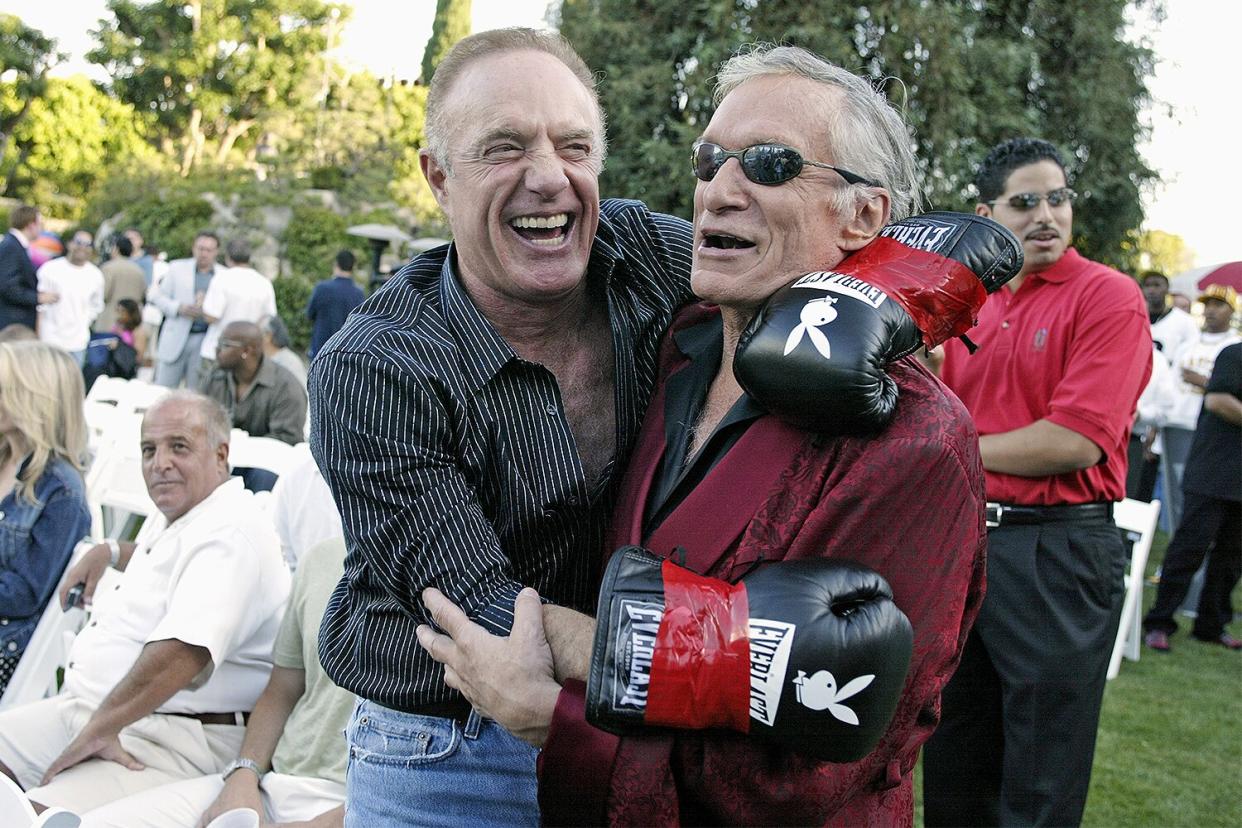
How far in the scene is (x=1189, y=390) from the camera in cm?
926

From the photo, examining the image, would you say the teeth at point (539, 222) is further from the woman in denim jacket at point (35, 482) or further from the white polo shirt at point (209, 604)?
the woman in denim jacket at point (35, 482)

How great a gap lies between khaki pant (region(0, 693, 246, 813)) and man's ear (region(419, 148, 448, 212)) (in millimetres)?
2251

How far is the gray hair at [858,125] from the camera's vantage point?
196 centimetres

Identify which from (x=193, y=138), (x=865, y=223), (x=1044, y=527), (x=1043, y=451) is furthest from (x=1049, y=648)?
(x=193, y=138)

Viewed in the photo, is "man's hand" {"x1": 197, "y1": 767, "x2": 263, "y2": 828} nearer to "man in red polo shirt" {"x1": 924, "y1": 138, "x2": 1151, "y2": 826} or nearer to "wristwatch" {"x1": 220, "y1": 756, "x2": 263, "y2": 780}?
"wristwatch" {"x1": 220, "y1": 756, "x2": 263, "y2": 780}

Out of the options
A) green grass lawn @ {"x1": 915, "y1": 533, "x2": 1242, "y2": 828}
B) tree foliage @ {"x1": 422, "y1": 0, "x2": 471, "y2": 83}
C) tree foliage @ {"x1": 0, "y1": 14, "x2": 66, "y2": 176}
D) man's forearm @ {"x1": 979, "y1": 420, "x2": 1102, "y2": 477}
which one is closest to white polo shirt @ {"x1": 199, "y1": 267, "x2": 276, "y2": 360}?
green grass lawn @ {"x1": 915, "y1": 533, "x2": 1242, "y2": 828}

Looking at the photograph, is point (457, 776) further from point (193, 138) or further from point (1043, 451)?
point (193, 138)

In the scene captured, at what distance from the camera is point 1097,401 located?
11.5 feet

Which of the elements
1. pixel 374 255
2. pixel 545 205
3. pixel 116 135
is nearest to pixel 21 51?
pixel 116 135

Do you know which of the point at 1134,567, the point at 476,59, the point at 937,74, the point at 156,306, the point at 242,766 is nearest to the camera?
the point at 476,59

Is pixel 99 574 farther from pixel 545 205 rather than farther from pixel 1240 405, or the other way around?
pixel 1240 405

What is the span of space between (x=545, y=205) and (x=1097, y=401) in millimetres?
2170

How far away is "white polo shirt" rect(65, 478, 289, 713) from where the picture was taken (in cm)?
360

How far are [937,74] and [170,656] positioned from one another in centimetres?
1050
